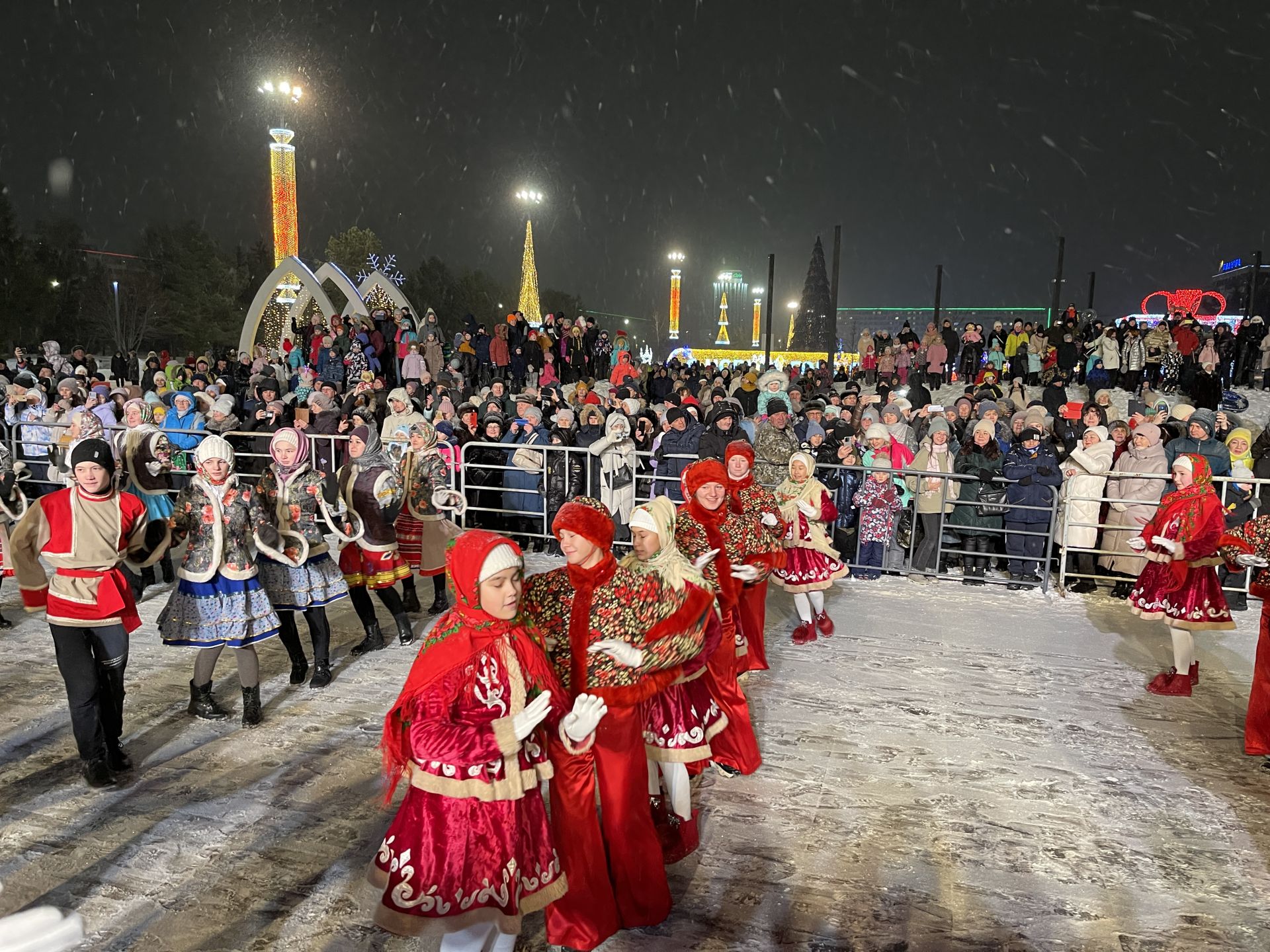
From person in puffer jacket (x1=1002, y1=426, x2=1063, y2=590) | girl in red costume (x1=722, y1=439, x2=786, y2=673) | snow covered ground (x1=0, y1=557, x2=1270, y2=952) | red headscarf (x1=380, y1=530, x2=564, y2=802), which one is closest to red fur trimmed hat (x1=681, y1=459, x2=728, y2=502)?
girl in red costume (x1=722, y1=439, x2=786, y2=673)

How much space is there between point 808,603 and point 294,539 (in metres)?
3.98

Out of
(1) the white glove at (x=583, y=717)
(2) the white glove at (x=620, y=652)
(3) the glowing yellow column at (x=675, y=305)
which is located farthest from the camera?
(3) the glowing yellow column at (x=675, y=305)

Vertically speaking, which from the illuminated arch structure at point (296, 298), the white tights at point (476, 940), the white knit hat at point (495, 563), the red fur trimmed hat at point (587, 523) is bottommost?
the white tights at point (476, 940)

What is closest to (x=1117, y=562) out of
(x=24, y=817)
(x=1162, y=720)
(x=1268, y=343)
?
(x=1162, y=720)

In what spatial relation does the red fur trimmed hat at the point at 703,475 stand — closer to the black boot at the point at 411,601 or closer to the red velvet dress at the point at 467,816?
the red velvet dress at the point at 467,816

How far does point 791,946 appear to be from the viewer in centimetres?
320

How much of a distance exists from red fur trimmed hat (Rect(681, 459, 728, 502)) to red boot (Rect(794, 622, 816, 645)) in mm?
2520

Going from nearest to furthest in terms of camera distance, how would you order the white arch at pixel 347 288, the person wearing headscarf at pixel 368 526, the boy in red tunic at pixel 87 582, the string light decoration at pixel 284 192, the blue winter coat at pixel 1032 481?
the boy in red tunic at pixel 87 582 → the person wearing headscarf at pixel 368 526 → the blue winter coat at pixel 1032 481 → the white arch at pixel 347 288 → the string light decoration at pixel 284 192

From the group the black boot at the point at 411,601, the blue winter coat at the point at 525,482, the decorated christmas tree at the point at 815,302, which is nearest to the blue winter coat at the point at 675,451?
the blue winter coat at the point at 525,482

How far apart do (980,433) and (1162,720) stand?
12.2ft

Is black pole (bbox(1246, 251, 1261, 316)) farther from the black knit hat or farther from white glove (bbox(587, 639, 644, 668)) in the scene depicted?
the black knit hat

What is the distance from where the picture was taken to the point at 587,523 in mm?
2961

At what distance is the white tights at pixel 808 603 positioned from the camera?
670 cm

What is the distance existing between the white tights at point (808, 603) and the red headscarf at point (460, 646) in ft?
14.2
